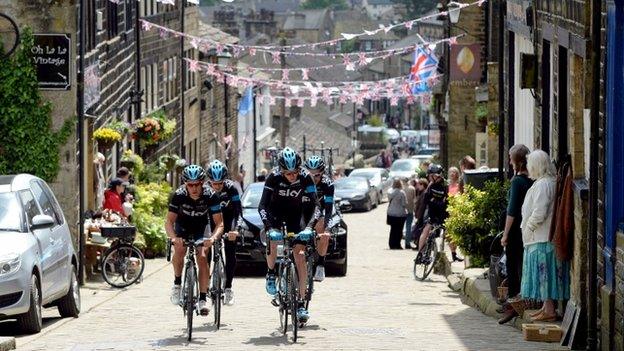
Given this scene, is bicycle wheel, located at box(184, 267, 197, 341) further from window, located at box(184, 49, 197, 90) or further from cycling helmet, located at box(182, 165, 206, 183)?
window, located at box(184, 49, 197, 90)

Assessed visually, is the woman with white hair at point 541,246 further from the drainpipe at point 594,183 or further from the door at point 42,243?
the door at point 42,243

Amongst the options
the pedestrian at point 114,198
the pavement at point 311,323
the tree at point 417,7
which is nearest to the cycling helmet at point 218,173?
the pavement at point 311,323

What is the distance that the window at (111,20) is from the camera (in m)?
36.1

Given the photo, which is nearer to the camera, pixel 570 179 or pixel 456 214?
pixel 570 179

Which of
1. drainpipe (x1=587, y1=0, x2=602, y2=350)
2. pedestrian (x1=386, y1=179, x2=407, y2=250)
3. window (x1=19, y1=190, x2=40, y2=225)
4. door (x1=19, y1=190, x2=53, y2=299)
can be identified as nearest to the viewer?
drainpipe (x1=587, y1=0, x2=602, y2=350)

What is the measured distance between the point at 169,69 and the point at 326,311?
3488 cm

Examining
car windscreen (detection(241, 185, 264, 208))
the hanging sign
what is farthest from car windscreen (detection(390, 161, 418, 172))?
the hanging sign

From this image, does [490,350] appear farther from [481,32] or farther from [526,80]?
[481,32]

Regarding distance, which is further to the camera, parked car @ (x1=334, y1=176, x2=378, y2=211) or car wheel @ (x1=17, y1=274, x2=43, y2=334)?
parked car @ (x1=334, y1=176, x2=378, y2=211)

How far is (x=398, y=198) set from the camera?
34625 mm

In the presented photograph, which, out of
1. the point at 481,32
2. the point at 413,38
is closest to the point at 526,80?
the point at 481,32

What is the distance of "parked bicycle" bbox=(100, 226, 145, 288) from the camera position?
24.1 m

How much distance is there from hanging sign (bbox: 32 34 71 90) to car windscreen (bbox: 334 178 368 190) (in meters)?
32.7

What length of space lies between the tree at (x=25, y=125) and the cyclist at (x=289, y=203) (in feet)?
25.2
